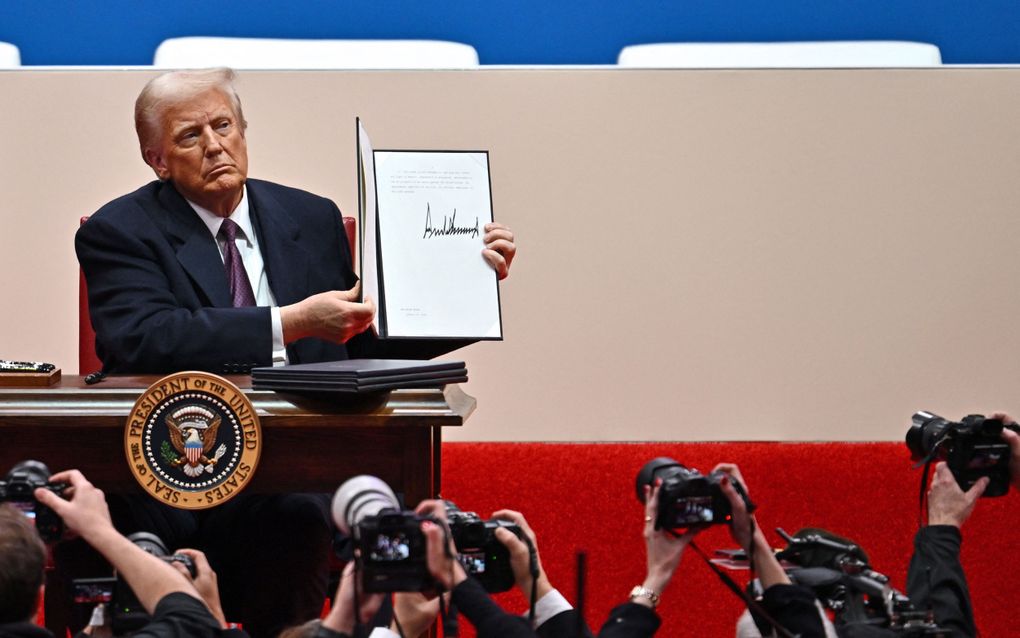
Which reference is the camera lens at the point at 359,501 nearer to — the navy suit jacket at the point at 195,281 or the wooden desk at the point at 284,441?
the wooden desk at the point at 284,441

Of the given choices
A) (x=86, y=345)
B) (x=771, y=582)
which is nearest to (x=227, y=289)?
(x=86, y=345)

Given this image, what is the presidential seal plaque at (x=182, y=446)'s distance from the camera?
175 centimetres

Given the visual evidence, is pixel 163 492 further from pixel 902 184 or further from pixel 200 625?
pixel 902 184

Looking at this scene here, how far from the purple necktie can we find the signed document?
16.3 inches

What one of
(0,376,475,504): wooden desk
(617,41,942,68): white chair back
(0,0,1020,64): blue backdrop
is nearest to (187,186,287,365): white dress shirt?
(0,376,475,504): wooden desk

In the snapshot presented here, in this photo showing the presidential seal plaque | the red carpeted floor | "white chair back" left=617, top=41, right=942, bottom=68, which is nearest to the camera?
the presidential seal plaque

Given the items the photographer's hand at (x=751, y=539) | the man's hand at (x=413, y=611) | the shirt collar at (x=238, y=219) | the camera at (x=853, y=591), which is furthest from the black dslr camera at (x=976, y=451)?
the shirt collar at (x=238, y=219)

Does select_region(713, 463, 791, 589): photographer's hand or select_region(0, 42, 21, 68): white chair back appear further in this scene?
select_region(0, 42, 21, 68): white chair back

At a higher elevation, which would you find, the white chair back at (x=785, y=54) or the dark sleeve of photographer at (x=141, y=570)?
the white chair back at (x=785, y=54)

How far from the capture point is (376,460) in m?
1.84

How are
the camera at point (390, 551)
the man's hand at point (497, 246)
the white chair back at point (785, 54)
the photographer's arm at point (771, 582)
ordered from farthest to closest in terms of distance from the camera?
the white chair back at point (785, 54)
the man's hand at point (497, 246)
the photographer's arm at point (771, 582)
the camera at point (390, 551)

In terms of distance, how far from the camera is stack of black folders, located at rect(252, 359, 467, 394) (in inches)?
69.0

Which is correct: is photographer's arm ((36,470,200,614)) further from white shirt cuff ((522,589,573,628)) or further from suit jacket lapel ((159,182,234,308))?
suit jacket lapel ((159,182,234,308))

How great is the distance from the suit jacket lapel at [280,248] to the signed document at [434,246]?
40 centimetres
